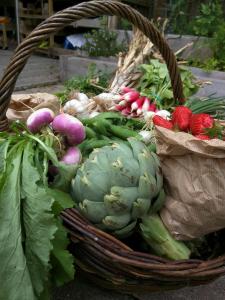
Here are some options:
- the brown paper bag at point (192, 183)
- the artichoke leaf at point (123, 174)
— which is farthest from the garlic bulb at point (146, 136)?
the artichoke leaf at point (123, 174)

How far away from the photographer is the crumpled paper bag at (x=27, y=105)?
5.27ft

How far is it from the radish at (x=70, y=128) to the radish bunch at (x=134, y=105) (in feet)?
1.96

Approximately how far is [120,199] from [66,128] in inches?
13.8

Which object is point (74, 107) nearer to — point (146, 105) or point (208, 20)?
point (146, 105)

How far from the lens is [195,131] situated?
1257 mm

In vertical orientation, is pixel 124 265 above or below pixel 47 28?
below

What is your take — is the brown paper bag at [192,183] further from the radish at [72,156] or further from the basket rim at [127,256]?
the radish at [72,156]

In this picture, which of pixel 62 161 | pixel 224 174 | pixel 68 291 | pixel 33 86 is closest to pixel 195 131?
pixel 224 174

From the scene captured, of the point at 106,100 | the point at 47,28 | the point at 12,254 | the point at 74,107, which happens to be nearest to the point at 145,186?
the point at 12,254

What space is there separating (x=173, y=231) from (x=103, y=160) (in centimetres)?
30

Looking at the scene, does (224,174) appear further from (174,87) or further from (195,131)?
(174,87)

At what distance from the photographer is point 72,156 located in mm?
1247

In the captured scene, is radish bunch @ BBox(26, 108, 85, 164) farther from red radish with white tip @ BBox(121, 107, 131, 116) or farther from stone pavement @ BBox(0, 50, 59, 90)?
stone pavement @ BBox(0, 50, 59, 90)

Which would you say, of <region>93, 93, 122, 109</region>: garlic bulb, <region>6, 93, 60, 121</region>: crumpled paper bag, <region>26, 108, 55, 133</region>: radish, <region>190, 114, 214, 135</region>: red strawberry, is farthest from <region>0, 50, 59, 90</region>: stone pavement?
<region>190, 114, 214, 135</region>: red strawberry
